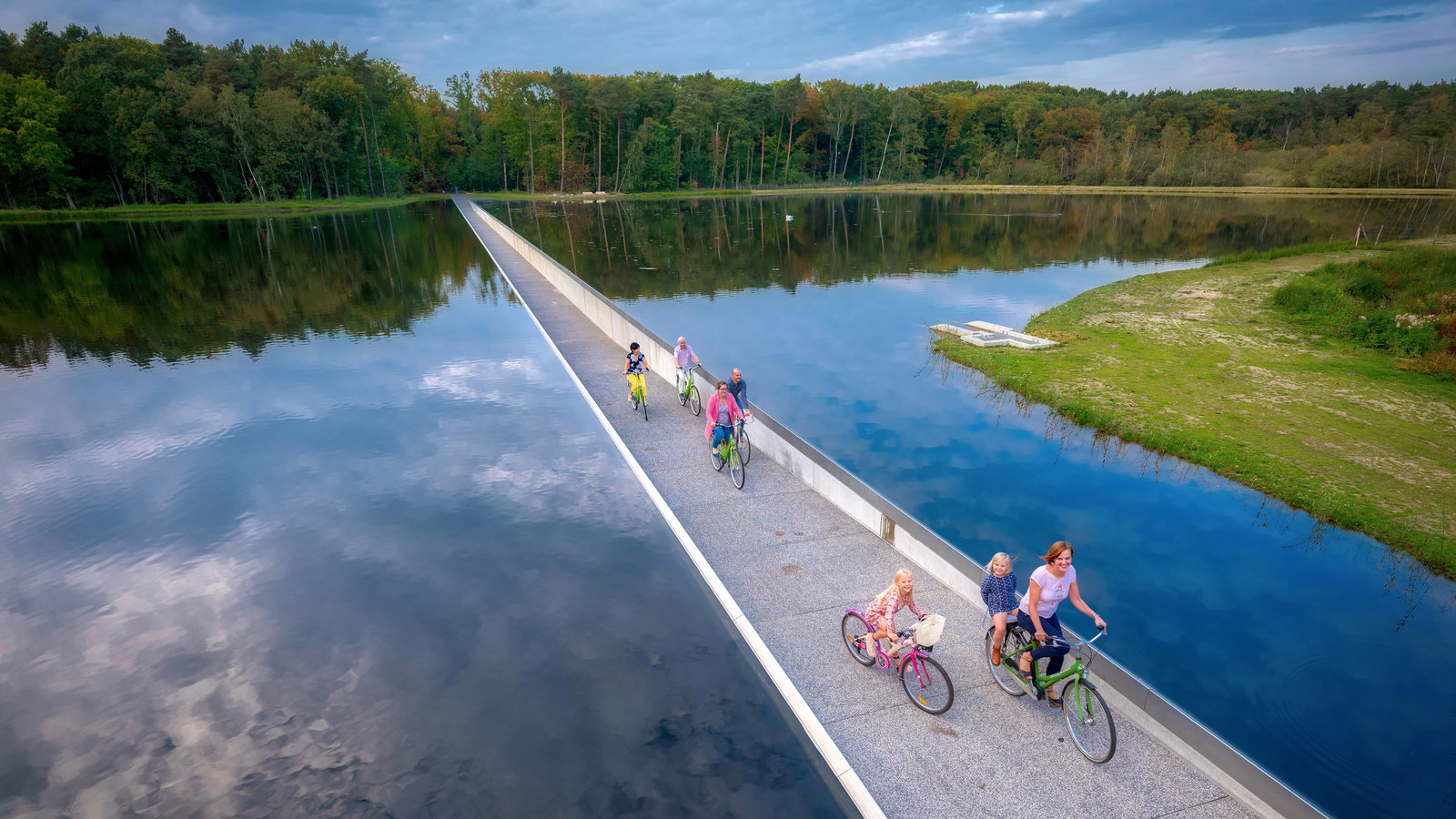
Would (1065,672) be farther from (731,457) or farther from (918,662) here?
(731,457)

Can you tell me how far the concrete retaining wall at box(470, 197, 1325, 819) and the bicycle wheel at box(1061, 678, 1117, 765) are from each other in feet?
1.17

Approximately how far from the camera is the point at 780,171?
12938 cm

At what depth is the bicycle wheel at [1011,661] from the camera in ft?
23.2

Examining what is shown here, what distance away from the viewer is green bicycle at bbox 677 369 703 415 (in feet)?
51.5

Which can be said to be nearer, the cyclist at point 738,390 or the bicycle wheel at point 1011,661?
the bicycle wheel at point 1011,661

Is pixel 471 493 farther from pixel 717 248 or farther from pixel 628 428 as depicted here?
pixel 717 248

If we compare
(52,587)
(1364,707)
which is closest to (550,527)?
(52,587)

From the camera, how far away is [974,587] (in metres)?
8.49

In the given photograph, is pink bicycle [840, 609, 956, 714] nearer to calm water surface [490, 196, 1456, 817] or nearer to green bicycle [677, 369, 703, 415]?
calm water surface [490, 196, 1456, 817]

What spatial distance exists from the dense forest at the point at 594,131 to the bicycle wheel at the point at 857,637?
323 ft

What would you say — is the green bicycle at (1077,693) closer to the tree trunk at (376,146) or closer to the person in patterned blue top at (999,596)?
the person in patterned blue top at (999,596)

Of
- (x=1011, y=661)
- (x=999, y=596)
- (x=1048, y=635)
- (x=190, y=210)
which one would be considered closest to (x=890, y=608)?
(x=999, y=596)

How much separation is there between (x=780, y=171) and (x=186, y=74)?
8942cm

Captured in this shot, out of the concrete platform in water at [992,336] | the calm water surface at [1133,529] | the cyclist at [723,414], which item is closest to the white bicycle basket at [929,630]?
the calm water surface at [1133,529]
